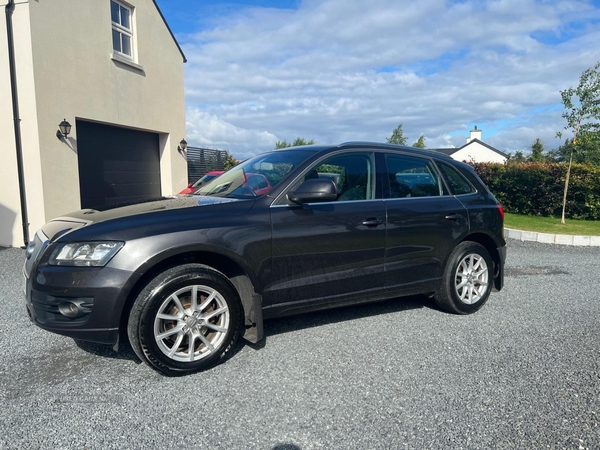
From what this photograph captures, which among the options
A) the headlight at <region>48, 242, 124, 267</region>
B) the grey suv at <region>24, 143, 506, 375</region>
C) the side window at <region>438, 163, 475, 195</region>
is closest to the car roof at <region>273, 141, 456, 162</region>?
the grey suv at <region>24, 143, 506, 375</region>

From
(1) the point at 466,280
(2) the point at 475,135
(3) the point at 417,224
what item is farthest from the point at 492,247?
(2) the point at 475,135

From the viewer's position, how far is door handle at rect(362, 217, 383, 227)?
13.1 feet

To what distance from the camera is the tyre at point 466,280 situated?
4.61 m

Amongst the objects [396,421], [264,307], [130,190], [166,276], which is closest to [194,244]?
[166,276]

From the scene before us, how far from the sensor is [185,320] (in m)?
3.26

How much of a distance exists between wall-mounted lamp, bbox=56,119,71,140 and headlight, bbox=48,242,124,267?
663 centimetres

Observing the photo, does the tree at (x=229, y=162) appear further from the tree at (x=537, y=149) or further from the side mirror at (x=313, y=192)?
the tree at (x=537, y=149)

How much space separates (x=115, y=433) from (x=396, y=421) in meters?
1.68

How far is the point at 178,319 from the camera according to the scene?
3.23 metres

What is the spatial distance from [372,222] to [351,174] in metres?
0.50

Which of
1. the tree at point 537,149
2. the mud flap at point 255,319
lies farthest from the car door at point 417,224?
the tree at point 537,149

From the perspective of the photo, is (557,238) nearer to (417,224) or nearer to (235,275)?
(417,224)

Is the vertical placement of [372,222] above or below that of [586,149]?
below

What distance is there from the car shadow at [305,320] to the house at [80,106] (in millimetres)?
5838
